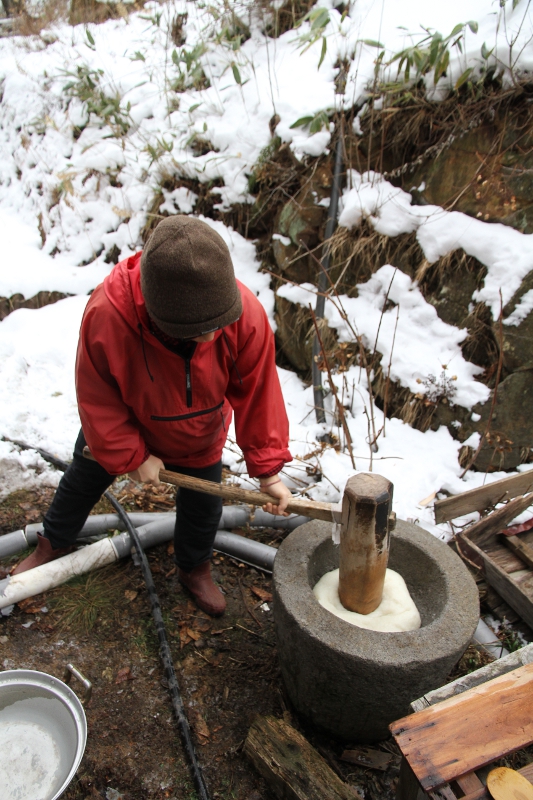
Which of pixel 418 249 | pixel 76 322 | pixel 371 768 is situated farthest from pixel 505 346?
pixel 76 322

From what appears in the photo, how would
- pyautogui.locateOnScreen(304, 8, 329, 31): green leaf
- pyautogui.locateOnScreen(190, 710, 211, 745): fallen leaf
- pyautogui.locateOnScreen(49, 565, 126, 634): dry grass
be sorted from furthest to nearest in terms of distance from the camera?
pyautogui.locateOnScreen(304, 8, 329, 31): green leaf
pyautogui.locateOnScreen(49, 565, 126, 634): dry grass
pyautogui.locateOnScreen(190, 710, 211, 745): fallen leaf

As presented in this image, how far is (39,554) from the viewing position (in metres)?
2.44

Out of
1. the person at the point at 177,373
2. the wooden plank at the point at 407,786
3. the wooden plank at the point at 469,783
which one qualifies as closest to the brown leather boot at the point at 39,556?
the person at the point at 177,373

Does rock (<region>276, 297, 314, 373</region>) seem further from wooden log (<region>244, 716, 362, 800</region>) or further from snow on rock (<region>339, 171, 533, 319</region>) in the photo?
wooden log (<region>244, 716, 362, 800</region>)

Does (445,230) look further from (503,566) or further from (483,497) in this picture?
(503,566)

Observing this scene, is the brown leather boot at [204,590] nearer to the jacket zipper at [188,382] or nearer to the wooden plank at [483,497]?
the jacket zipper at [188,382]

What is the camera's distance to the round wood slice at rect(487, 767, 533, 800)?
3.81 feet

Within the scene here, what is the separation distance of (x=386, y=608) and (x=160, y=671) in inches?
42.1

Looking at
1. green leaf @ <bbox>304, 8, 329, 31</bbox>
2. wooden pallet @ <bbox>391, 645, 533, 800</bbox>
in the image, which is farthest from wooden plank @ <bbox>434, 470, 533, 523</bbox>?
green leaf @ <bbox>304, 8, 329, 31</bbox>

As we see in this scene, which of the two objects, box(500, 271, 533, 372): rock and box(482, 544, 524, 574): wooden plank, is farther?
box(500, 271, 533, 372): rock

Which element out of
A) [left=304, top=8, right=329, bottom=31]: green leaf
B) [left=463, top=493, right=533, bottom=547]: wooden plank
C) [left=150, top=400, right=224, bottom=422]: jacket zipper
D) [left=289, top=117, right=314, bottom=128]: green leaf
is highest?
[left=304, top=8, right=329, bottom=31]: green leaf

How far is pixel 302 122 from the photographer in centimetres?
379

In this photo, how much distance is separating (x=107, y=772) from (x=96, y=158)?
208 inches

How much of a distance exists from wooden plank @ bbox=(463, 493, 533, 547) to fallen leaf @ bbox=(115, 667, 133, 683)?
70.2 inches
